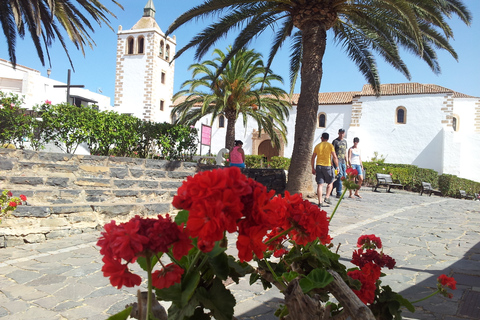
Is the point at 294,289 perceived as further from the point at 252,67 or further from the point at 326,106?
the point at 326,106

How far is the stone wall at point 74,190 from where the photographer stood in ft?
16.1

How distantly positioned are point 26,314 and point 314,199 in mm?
7050

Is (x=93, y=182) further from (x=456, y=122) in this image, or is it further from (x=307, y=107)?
(x=456, y=122)

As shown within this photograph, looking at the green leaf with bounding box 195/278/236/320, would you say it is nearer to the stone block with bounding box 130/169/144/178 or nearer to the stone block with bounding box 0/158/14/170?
the stone block with bounding box 0/158/14/170

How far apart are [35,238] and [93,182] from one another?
1813mm

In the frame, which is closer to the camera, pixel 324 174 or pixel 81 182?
pixel 81 182

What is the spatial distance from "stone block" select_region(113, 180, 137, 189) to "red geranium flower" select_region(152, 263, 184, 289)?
6152mm

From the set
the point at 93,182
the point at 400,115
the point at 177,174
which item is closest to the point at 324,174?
the point at 177,174

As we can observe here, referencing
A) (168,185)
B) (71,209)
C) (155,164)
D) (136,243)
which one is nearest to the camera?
(136,243)

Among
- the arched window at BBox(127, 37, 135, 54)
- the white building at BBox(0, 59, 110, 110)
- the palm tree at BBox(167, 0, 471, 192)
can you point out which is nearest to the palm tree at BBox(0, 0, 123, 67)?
the palm tree at BBox(167, 0, 471, 192)

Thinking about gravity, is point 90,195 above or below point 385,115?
below

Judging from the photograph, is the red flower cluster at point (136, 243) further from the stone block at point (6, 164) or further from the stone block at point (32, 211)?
the stone block at point (6, 164)

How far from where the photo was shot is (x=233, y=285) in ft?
11.2

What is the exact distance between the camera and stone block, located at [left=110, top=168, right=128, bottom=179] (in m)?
6.97
